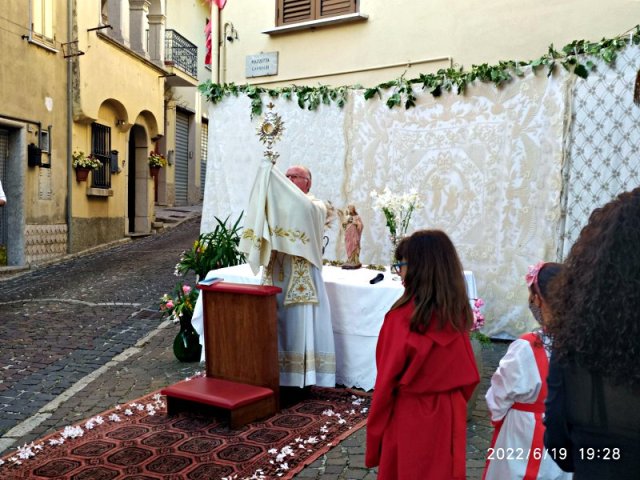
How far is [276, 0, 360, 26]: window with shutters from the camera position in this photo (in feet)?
31.0

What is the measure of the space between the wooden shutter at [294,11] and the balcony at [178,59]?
10.9m

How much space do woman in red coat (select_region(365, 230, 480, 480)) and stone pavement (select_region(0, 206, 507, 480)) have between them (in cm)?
112

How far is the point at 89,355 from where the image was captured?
6.84 m

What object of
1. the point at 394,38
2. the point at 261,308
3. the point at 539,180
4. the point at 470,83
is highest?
the point at 394,38

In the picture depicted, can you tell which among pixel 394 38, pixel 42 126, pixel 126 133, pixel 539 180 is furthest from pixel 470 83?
pixel 126 133

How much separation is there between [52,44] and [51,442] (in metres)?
11.5

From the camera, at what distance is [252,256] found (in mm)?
5066

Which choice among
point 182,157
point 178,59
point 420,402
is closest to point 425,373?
point 420,402

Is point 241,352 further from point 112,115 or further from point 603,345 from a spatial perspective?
point 112,115

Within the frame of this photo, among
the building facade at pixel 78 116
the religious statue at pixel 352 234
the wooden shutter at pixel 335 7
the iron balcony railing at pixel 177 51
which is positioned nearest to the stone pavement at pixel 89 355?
the religious statue at pixel 352 234

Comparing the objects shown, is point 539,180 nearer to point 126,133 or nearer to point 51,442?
point 51,442

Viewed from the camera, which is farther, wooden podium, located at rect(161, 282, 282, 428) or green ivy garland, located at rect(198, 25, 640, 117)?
green ivy garland, located at rect(198, 25, 640, 117)

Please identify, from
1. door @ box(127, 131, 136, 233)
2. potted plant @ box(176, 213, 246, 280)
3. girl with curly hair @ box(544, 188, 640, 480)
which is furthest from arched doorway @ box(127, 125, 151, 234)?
girl with curly hair @ box(544, 188, 640, 480)

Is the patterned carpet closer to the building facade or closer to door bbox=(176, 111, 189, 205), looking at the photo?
the building facade
